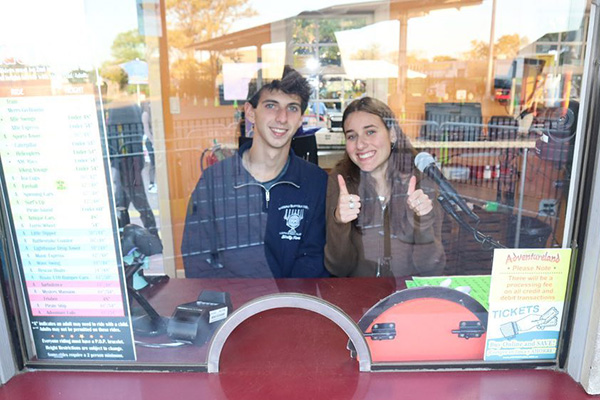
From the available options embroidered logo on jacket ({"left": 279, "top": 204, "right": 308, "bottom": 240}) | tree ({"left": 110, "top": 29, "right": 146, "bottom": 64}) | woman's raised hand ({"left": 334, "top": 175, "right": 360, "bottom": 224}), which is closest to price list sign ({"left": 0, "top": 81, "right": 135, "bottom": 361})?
woman's raised hand ({"left": 334, "top": 175, "right": 360, "bottom": 224})

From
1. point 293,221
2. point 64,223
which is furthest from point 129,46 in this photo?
point 64,223

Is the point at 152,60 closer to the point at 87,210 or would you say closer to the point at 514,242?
the point at 87,210

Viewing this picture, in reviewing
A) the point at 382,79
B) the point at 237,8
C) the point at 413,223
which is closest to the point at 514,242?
the point at 413,223

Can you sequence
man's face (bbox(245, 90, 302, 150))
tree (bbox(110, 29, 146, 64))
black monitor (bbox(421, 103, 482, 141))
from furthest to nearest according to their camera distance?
black monitor (bbox(421, 103, 482, 141))
tree (bbox(110, 29, 146, 64))
man's face (bbox(245, 90, 302, 150))

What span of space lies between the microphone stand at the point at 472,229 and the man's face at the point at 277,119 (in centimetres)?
87

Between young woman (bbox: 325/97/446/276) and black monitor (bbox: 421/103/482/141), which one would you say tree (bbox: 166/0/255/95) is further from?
black monitor (bbox: 421/103/482/141)

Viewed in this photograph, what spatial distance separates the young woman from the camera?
163cm

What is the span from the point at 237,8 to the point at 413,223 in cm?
313

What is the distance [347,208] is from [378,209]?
0.16 m

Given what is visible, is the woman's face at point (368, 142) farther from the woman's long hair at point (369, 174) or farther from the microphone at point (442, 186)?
the microphone at point (442, 186)

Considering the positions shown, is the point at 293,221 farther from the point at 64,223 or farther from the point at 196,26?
the point at 196,26

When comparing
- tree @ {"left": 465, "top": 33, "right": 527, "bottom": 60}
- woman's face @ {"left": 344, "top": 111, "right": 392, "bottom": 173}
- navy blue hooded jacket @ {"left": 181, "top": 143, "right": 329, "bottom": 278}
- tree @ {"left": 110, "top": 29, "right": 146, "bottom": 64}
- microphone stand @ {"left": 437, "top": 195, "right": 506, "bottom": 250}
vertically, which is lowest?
navy blue hooded jacket @ {"left": 181, "top": 143, "right": 329, "bottom": 278}

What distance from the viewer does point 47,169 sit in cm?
84

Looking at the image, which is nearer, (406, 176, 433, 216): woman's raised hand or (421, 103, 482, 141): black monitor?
(406, 176, 433, 216): woman's raised hand
